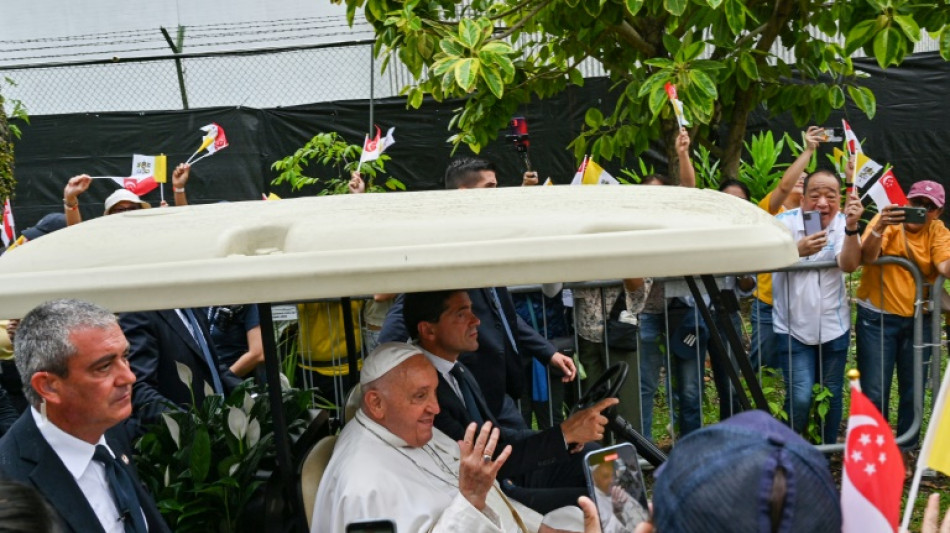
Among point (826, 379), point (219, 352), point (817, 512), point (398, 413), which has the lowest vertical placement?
point (826, 379)

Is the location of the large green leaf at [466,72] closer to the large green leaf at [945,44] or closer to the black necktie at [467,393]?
the black necktie at [467,393]

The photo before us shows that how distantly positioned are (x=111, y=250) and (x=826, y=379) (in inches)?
186

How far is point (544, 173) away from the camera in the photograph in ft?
40.1

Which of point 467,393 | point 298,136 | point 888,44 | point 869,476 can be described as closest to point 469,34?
point 888,44

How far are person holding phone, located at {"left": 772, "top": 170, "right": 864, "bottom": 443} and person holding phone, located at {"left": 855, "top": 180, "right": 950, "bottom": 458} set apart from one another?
0.17 m

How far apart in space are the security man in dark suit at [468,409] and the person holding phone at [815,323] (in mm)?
2481

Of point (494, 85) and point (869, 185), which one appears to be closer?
point (494, 85)

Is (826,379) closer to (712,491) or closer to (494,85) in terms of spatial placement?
(494,85)

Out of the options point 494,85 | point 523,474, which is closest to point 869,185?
point 494,85

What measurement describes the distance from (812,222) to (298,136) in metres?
→ 7.22

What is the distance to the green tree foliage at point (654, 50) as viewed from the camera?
19.5 feet

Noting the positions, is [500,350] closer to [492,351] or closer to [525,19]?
[492,351]

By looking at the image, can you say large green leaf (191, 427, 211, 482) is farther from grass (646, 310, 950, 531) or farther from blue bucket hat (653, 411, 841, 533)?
grass (646, 310, 950, 531)

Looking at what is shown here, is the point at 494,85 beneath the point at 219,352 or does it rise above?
above
